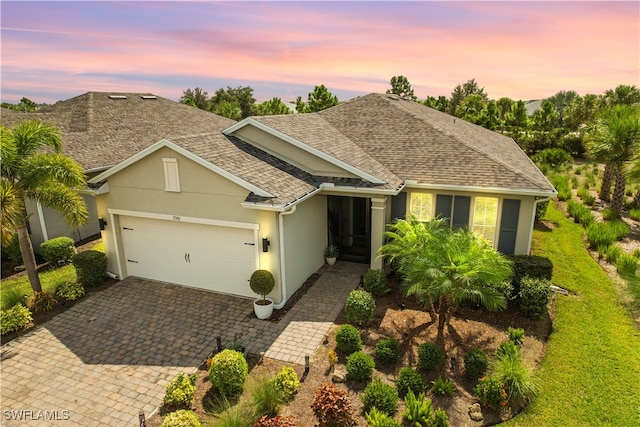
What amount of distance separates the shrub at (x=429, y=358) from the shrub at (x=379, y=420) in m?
1.93

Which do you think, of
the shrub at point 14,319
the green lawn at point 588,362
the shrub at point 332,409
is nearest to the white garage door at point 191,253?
the shrub at point 14,319

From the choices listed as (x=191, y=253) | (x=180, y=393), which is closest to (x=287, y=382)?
(x=180, y=393)

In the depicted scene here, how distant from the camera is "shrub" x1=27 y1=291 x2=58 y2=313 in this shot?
12.1 meters

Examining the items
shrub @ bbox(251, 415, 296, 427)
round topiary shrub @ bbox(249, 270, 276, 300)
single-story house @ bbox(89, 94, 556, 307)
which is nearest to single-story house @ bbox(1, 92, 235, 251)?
single-story house @ bbox(89, 94, 556, 307)

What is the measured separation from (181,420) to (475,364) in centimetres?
638

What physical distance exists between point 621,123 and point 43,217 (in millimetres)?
28185

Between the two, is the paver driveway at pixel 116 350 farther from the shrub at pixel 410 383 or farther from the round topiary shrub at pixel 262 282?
the shrub at pixel 410 383

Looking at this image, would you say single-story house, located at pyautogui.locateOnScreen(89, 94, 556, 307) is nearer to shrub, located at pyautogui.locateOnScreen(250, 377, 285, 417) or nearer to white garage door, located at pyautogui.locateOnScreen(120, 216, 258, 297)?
white garage door, located at pyautogui.locateOnScreen(120, 216, 258, 297)

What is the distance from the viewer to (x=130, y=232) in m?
14.0

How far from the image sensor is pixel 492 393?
8047 millimetres

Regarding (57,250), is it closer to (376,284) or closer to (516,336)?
(376,284)

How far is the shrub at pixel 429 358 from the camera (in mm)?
9086

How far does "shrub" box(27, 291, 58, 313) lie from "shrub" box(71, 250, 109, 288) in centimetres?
130

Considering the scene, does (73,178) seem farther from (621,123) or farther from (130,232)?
(621,123)
